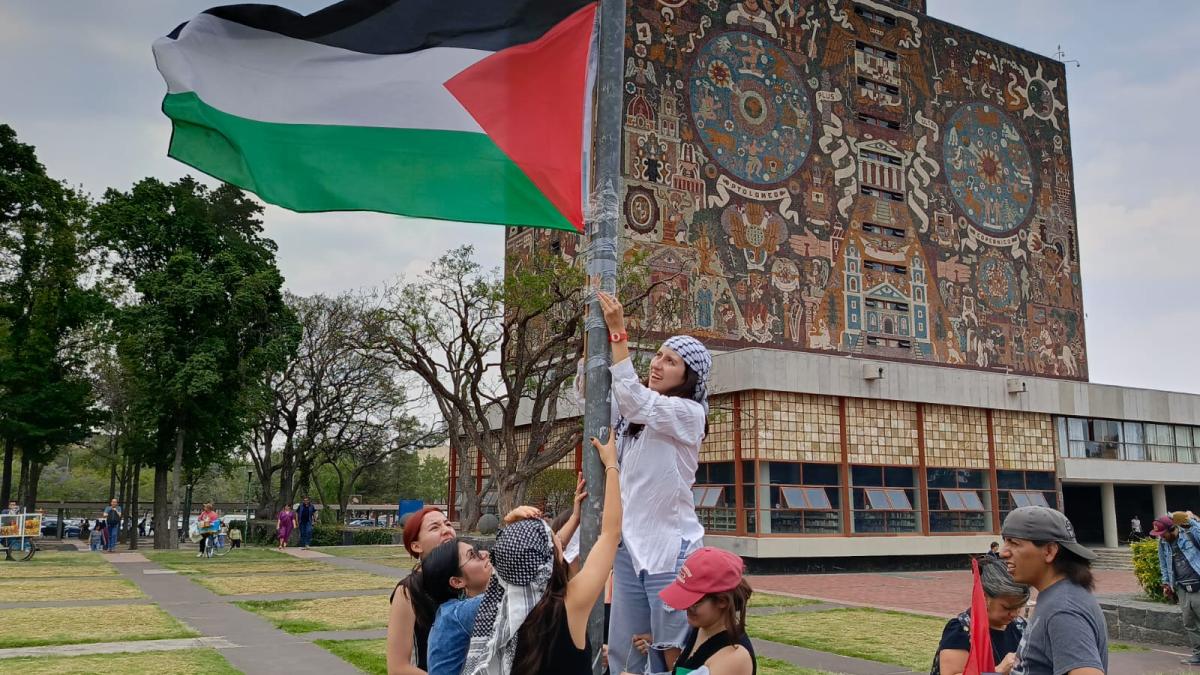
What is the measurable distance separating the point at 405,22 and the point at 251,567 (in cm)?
2052

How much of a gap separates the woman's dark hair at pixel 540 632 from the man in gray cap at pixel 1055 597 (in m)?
1.64

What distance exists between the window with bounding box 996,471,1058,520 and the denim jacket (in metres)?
21.1

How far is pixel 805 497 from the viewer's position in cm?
2639

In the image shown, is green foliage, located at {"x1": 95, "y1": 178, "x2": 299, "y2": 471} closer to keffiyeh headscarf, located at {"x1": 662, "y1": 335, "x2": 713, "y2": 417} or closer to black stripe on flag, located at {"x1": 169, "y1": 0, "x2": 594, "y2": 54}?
black stripe on flag, located at {"x1": 169, "y1": 0, "x2": 594, "y2": 54}

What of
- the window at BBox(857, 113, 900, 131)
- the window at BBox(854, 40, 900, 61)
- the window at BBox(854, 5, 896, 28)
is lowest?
the window at BBox(857, 113, 900, 131)

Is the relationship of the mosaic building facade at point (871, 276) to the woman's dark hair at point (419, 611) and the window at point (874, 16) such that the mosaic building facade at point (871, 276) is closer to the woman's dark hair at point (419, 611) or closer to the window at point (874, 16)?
the window at point (874, 16)

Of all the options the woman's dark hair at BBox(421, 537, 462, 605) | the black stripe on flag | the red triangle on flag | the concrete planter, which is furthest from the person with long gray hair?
the concrete planter

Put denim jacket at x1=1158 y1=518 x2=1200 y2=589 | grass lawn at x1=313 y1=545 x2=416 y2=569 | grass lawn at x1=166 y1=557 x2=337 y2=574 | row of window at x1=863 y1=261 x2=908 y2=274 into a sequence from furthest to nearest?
1. row of window at x1=863 y1=261 x2=908 y2=274
2. grass lawn at x1=313 y1=545 x2=416 y2=569
3. grass lawn at x1=166 y1=557 x2=337 y2=574
4. denim jacket at x1=1158 y1=518 x2=1200 y2=589

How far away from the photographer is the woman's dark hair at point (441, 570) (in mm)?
3977

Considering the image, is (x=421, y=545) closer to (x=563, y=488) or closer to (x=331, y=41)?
(x=331, y=41)

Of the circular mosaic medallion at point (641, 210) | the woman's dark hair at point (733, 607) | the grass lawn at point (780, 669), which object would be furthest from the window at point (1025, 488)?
the woman's dark hair at point (733, 607)

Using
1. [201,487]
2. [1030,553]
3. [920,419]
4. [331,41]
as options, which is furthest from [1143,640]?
[201,487]

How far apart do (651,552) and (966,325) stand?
38226 mm

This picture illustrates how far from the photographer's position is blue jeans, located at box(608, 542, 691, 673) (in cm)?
393
